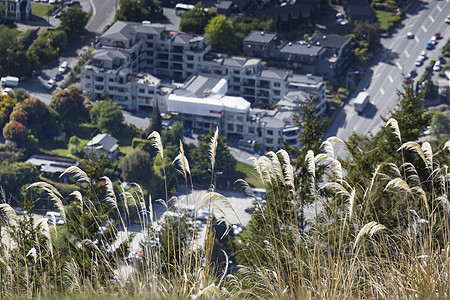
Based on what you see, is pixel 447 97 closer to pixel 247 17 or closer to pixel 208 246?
pixel 247 17

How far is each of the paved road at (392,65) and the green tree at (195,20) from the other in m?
6.02

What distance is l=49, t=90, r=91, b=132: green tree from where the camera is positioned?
81.7ft

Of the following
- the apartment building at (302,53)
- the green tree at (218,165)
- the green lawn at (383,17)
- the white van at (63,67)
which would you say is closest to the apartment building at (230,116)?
the green tree at (218,165)

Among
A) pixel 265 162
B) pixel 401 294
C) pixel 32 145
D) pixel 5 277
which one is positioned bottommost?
pixel 32 145

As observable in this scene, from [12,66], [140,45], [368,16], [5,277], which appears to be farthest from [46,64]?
[5,277]

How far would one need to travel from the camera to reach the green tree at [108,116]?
965 inches

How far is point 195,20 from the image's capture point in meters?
30.0

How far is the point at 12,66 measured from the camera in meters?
27.2

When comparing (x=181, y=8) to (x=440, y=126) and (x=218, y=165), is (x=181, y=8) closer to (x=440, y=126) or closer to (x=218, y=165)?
(x=218, y=165)

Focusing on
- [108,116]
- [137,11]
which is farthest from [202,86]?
[137,11]

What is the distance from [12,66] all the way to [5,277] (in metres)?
22.4

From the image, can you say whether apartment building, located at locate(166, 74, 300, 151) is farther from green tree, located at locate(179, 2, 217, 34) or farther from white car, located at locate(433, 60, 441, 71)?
white car, located at locate(433, 60, 441, 71)

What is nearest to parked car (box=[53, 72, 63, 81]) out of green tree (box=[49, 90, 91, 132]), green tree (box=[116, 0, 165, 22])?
green tree (box=[49, 90, 91, 132])

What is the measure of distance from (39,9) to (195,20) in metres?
6.15
